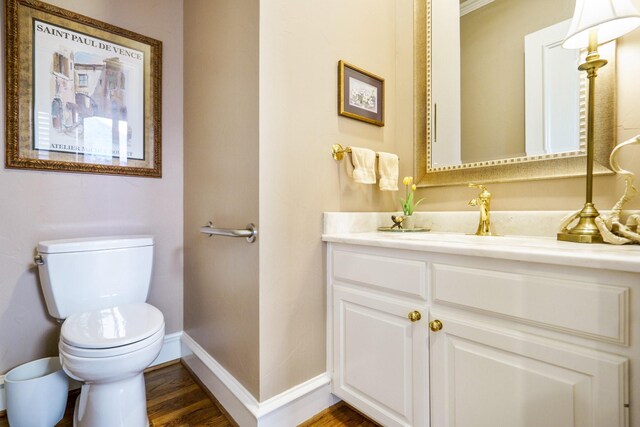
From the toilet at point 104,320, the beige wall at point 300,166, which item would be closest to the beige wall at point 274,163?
the beige wall at point 300,166

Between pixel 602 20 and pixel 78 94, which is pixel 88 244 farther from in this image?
pixel 602 20

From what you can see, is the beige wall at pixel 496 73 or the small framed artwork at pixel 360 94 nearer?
the beige wall at pixel 496 73

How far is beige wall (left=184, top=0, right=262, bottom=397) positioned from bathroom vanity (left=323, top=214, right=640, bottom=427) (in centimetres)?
41

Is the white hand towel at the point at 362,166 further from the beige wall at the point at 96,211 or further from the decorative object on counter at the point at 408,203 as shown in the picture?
the beige wall at the point at 96,211

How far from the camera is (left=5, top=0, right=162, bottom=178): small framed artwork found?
131 cm

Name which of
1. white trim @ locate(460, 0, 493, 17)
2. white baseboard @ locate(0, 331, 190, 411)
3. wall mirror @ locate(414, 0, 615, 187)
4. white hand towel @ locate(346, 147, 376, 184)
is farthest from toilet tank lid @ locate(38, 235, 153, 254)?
white trim @ locate(460, 0, 493, 17)

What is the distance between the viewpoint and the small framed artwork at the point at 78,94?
1.31 metres

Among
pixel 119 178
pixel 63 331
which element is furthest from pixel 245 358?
pixel 119 178

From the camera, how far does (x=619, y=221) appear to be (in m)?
0.97

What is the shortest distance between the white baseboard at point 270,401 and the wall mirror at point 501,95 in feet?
3.67

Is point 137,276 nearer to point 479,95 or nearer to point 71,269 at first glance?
point 71,269

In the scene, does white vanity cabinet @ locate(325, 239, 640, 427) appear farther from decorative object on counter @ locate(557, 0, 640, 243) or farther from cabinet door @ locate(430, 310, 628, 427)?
decorative object on counter @ locate(557, 0, 640, 243)

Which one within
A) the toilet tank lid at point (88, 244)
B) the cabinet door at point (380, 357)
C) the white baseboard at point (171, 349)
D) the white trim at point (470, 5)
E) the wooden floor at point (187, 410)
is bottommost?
the wooden floor at point (187, 410)

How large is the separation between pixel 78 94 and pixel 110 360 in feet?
4.12
